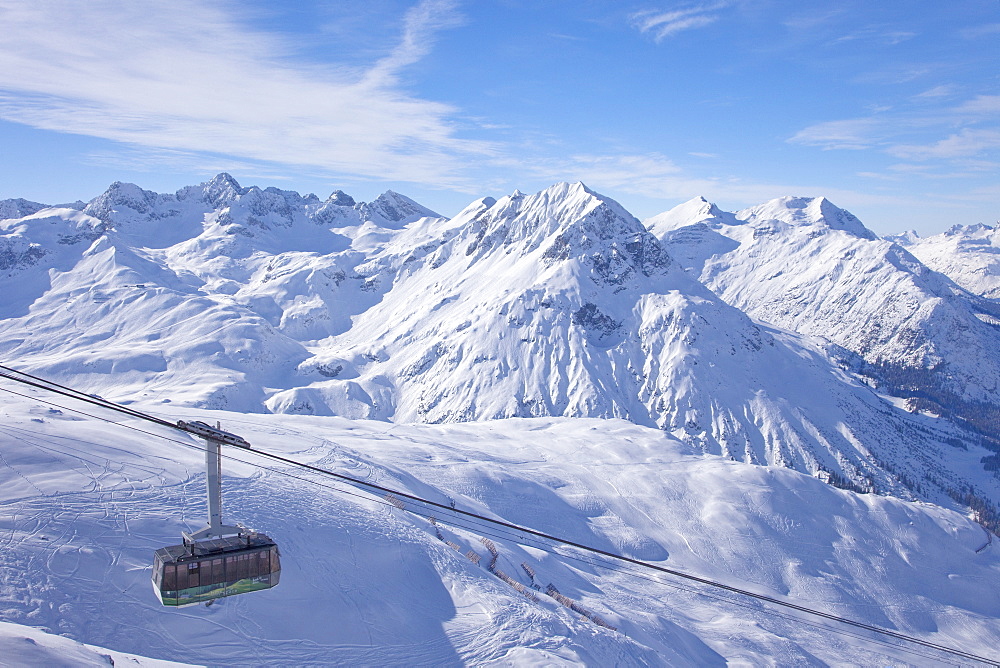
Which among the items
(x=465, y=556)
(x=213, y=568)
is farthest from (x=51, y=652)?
(x=465, y=556)

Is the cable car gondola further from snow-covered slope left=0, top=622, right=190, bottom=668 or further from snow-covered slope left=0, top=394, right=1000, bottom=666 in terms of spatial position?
snow-covered slope left=0, top=394, right=1000, bottom=666

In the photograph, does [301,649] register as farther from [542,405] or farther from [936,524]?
[542,405]

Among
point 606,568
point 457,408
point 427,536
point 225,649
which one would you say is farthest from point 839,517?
point 457,408

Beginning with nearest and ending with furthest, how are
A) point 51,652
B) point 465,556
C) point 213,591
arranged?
point 213,591 < point 51,652 < point 465,556

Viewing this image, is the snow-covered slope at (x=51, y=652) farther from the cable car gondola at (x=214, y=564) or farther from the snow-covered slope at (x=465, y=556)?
the cable car gondola at (x=214, y=564)

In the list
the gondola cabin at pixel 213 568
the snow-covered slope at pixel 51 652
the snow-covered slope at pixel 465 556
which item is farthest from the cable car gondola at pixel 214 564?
the snow-covered slope at pixel 465 556

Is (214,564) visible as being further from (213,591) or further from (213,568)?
(213,591)
